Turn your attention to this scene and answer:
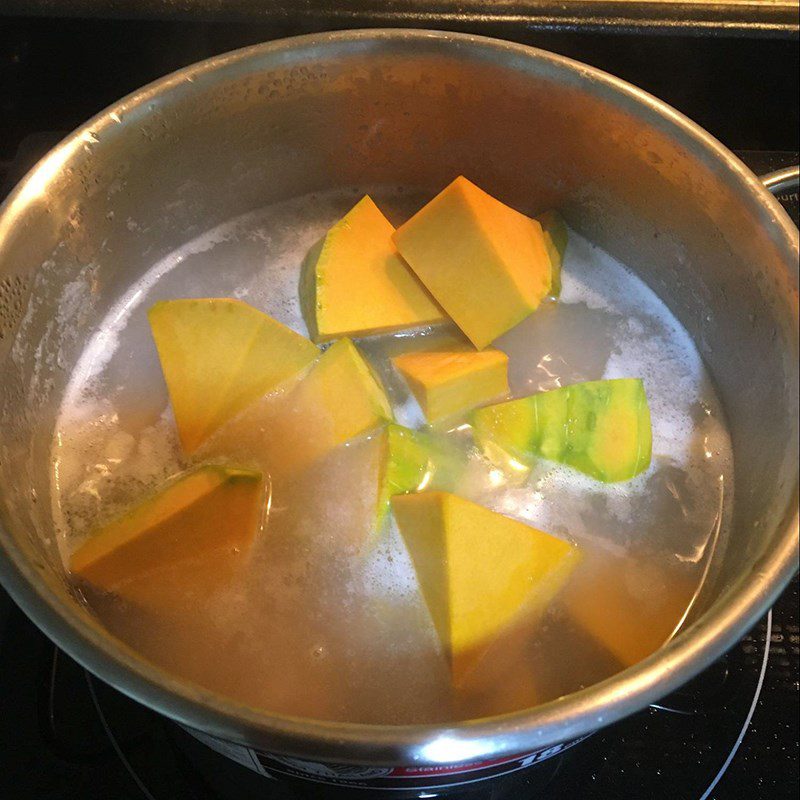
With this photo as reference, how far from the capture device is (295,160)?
0.98m

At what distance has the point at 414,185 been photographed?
1.04m

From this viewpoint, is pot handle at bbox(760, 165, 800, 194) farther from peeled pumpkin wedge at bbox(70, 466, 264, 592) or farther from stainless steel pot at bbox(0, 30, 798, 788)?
peeled pumpkin wedge at bbox(70, 466, 264, 592)

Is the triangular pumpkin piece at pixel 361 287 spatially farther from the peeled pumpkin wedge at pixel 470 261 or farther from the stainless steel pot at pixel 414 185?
the stainless steel pot at pixel 414 185

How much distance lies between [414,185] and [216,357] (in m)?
0.39

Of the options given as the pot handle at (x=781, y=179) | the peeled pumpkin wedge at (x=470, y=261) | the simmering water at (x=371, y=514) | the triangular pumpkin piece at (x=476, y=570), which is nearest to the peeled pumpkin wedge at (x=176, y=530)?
the simmering water at (x=371, y=514)

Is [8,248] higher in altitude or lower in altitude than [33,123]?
lower

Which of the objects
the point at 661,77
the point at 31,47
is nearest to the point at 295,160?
the point at 31,47

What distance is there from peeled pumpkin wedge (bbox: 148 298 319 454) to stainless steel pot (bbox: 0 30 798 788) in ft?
0.46

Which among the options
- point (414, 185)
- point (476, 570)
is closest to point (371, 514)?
point (476, 570)

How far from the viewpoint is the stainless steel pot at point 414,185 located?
0.73 meters

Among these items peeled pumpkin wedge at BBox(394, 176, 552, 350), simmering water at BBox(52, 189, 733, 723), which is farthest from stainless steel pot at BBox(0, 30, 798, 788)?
peeled pumpkin wedge at BBox(394, 176, 552, 350)

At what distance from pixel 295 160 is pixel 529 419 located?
44 centimetres

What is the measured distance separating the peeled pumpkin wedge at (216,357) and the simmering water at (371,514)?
25mm

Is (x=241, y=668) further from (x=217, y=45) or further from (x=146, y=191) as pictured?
(x=217, y=45)
